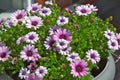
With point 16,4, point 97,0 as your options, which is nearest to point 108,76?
point 16,4

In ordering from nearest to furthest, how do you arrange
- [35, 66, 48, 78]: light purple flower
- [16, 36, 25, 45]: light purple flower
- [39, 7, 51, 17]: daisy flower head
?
[35, 66, 48, 78]: light purple flower → [16, 36, 25, 45]: light purple flower → [39, 7, 51, 17]: daisy flower head

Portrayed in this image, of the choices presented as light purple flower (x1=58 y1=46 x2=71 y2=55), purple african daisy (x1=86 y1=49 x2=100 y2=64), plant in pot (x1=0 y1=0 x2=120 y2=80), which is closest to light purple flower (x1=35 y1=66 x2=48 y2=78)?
plant in pot (x1=0 y1=0 x2=120 y2=80)

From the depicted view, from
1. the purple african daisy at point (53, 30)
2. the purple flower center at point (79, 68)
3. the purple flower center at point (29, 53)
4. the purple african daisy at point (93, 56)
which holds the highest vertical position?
the purple african daisy at point (53, 30)

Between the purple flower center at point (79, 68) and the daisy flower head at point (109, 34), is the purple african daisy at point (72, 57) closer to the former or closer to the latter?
the purple flower center at point (79, 68)

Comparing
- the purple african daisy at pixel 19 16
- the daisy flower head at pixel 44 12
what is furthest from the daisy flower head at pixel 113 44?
the purple african daisy at pixel 19 16

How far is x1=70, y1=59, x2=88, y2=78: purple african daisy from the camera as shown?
1.45 m

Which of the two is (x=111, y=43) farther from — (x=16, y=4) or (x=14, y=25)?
(x=16, y=4)

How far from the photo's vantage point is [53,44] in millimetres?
1502

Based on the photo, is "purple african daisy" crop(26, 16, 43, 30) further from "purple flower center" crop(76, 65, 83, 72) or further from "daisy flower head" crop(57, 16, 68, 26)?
"purple flower center" crop(76, 65, 83, 72)

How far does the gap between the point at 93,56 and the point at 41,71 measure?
0.84 feet

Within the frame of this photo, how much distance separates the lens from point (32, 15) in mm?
1730

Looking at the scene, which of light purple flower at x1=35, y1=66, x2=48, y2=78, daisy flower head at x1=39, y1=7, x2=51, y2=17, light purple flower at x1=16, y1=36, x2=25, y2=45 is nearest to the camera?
light purple flower at x1=35, y1=66, x2=48, y2=78

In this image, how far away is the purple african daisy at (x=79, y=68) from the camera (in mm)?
1455

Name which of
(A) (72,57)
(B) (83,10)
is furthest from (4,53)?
(B) (83,10)
